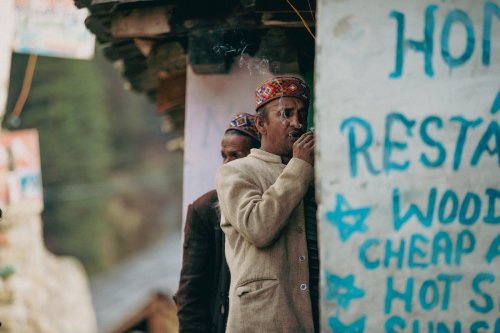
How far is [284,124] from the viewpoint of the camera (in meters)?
3.47

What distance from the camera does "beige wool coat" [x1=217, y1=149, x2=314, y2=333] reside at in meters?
3.15

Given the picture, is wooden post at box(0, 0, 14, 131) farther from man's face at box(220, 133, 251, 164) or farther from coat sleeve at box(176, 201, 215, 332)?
coat sleeve at box(176, 201, 215, 332)

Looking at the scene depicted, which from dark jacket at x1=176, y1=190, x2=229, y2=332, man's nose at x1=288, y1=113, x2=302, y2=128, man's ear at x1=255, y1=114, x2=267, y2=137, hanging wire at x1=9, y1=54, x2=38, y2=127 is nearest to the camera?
man's nose at x1=288, y1=113, x2=302, y2=128

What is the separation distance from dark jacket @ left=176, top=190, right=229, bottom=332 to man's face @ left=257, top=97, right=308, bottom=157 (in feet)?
2.57

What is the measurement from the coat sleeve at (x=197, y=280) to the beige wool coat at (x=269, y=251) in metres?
0.78

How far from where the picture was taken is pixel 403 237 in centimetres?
288

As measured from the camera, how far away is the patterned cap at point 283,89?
3492 millimetres

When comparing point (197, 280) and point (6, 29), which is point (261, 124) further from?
point (6, 29)

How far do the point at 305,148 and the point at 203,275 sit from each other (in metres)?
1.17

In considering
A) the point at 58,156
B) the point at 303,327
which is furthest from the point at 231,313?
the point at 58,156

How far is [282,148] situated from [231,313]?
77 cm

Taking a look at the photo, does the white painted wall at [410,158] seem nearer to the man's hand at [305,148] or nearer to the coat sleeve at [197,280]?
the man's hand at [305,148]

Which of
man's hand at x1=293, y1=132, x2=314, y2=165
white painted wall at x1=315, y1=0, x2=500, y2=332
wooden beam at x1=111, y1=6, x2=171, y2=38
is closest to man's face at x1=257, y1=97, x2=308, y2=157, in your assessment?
man's hand at x1=293, y1=132, x2=314, y2=165

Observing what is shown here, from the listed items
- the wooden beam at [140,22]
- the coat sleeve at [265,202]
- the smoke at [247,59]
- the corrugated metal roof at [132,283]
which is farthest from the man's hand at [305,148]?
the corrugated metal roof at [132,283]
